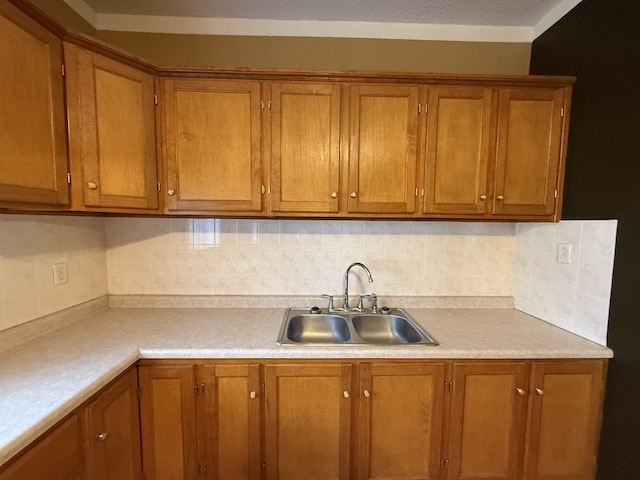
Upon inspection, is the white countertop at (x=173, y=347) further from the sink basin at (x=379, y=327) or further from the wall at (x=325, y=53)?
the wall at (x=325, y=53)

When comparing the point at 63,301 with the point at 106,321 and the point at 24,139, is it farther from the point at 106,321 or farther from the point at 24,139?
the point at 24,139

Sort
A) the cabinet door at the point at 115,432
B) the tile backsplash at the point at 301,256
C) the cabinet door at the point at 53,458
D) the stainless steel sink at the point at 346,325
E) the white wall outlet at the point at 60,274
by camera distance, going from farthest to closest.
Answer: the tile backsplash at the point at 301,256, the stainless steel sink at the point at 346,325, the white wall outlet at the point at 60,274, the cabinet door at the point at 115,432, the cabinet door at the point at 53,458

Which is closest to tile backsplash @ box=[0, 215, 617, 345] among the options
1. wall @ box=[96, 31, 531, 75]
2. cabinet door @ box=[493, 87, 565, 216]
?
cabinet door @ box=[493, 87, 565, 216]

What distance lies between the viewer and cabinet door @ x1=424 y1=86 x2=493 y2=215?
153 centimetres

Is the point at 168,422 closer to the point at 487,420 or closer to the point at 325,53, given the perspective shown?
the point at 487,420

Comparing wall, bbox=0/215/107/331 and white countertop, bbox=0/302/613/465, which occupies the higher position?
wall, bbox=0/215/107/331

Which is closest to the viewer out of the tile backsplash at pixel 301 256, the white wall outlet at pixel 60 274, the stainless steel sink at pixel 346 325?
the white wall outlet at pixel 60 274

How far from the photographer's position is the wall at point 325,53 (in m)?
1.78

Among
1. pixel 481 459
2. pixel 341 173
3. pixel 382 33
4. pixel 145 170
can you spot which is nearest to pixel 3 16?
pixel 145 170

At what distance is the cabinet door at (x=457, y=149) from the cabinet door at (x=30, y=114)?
5.53 ft

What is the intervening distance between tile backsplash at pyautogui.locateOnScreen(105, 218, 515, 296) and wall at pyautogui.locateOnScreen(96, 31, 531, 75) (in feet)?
3.21

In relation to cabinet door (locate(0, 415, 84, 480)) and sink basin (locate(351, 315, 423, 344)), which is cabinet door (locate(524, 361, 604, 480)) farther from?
cabinet door (locate(0, 415, 84, 480))

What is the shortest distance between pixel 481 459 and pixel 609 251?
1153 mm

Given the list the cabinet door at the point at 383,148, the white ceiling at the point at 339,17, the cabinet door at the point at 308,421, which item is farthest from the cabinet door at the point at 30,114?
the cabinet door at the point at 383,148
